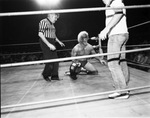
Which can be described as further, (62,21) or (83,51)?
(62,21)

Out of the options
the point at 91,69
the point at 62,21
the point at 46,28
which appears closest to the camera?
the point at 46,28

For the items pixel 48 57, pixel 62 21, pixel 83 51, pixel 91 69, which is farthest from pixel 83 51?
pixel 62 21

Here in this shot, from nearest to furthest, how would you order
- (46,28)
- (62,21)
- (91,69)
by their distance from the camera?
(46,28), (91,69), (62,21)

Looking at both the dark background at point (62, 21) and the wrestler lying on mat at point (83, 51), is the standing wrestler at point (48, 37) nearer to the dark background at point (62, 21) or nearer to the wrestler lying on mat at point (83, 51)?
the wrestler lying on mat at point (83, 51)

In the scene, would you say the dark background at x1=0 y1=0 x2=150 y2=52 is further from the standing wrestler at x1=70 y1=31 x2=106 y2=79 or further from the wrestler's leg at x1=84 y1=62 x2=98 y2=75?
the wrestler's leg at x1=84 y1=62 x2=98 y2=75

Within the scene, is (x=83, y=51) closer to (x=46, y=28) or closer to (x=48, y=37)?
(x=48, y=37)

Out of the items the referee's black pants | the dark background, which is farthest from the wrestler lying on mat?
the dark background

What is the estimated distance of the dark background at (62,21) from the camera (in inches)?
371

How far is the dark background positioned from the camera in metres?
9.42

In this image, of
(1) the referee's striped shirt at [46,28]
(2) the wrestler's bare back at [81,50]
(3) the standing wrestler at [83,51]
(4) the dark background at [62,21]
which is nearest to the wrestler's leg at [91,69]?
(3) the standing wrestler at [83,51]

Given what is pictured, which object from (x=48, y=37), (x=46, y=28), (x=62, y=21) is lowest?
(x=48, y=37)

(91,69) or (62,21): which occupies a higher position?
(62,21)

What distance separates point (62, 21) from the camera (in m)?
11.2

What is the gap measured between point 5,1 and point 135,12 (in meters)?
9.47
